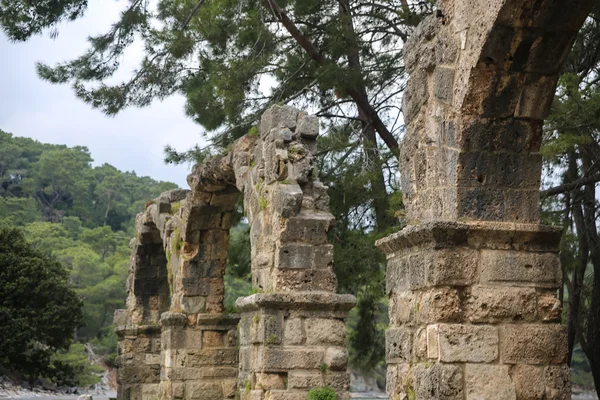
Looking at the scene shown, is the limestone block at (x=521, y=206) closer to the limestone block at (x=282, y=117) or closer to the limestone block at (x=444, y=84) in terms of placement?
the limestone block at (x=444, y=84)

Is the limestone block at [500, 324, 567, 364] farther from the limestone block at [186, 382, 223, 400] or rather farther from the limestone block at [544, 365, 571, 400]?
the limestone block at [186, 382, 223, 400]

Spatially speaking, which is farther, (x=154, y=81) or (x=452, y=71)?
(x=154, y=81)

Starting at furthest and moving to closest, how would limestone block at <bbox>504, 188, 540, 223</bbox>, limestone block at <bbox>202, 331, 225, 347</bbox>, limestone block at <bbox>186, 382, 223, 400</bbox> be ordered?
limestone block at <bbox>202, 331, 225, 347</bbox> < limestone block at <bbox>186, 382, 223, 400</bbox> < limestone block at <bbox>504, 188, 540, 223</bbox>

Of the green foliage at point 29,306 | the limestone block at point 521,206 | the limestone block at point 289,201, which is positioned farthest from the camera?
the green foliage at point 29,306

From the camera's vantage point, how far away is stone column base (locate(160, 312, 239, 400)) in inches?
558

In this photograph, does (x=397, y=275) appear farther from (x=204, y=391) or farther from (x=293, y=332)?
(x=204, y=391)

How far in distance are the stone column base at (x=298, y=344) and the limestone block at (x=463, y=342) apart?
411 cm

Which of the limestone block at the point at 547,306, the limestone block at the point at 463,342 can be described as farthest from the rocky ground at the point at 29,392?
the limestone block at the point at 547,306

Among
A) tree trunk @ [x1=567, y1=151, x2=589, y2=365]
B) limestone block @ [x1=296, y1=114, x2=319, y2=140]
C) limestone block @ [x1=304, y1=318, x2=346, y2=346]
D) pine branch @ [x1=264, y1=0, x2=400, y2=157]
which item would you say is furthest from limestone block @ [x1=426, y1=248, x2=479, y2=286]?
pine branch @ [x1=264, y1=0, x2=400, y2=157]

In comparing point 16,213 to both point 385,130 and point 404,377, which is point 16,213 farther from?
point 404,377

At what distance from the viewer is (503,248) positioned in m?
5.80

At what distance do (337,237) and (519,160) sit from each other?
306 inches

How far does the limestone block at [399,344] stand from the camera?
5.95 metres

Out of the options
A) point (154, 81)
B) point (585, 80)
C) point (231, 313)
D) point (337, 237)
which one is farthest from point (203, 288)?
point (585, 80)
